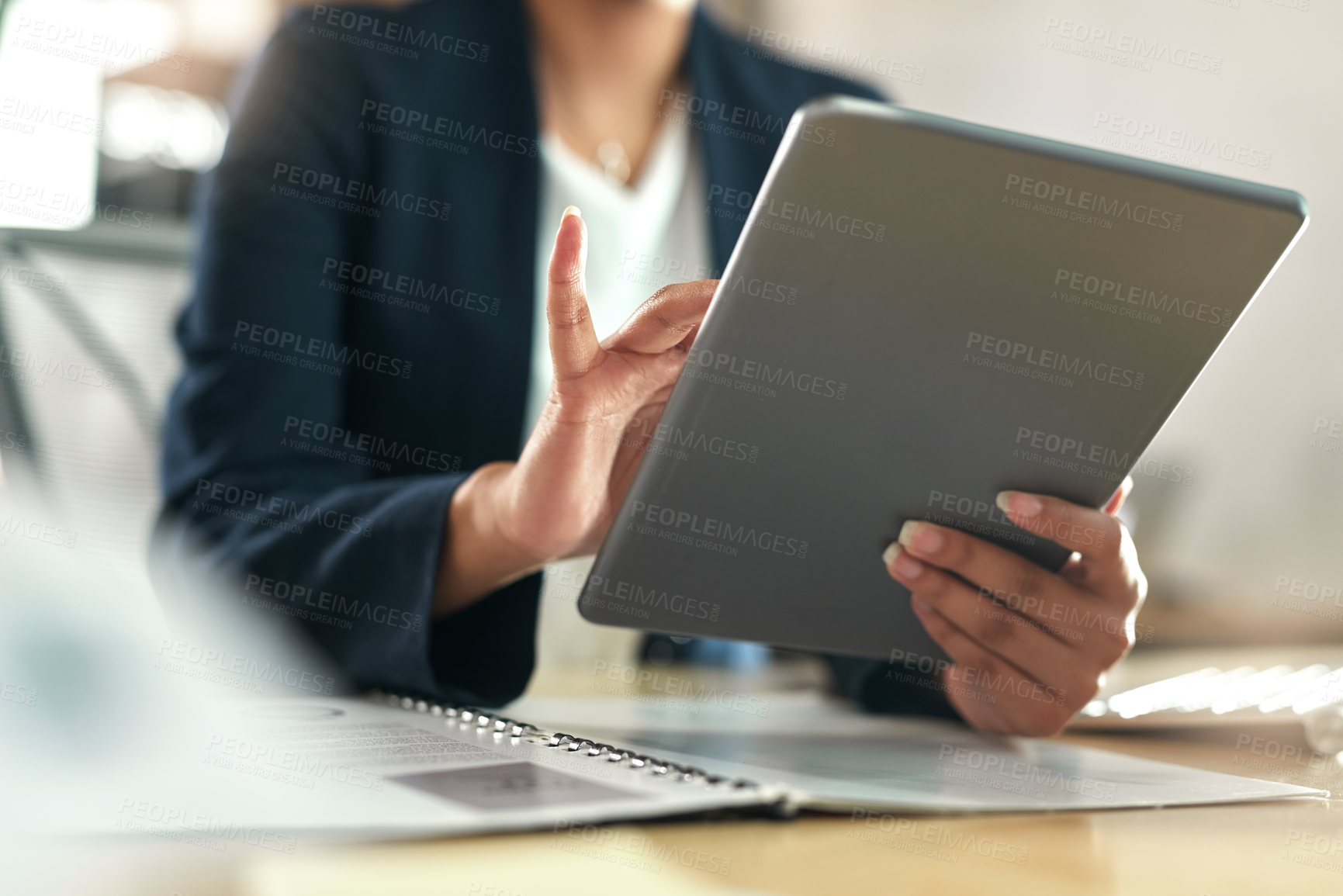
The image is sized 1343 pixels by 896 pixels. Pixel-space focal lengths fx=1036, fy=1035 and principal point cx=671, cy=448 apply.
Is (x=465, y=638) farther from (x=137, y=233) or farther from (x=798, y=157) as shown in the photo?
(x=137, y=233)

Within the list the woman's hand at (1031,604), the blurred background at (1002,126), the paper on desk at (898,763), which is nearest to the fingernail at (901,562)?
the woman's hand at (1031,604)

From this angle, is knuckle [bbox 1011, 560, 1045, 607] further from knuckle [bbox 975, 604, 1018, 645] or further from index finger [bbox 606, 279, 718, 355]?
index finger [bbox 606, 279, 718, 355]

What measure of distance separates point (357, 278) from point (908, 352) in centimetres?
64

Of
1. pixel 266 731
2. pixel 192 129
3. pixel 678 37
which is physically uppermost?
pixel 678 37

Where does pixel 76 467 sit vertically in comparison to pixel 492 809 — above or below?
below

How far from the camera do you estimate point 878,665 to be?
843mm

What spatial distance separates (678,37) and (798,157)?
87cm

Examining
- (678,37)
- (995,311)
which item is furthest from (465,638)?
(678,37)

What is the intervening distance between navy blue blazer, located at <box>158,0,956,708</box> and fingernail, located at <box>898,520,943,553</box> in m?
0.27

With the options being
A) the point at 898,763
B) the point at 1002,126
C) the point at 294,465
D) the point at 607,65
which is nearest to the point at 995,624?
the point at 898,763

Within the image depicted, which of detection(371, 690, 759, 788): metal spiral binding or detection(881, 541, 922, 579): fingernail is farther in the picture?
detection(881, 541, 922, 579): fingernail

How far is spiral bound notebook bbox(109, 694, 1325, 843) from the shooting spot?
0.36 meters

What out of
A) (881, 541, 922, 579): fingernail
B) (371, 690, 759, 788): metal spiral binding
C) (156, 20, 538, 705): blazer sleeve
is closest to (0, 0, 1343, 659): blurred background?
(156, 20, 538, 705): blazer sleeve

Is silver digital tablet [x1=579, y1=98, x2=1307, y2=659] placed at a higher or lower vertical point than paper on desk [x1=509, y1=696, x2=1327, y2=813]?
higher
